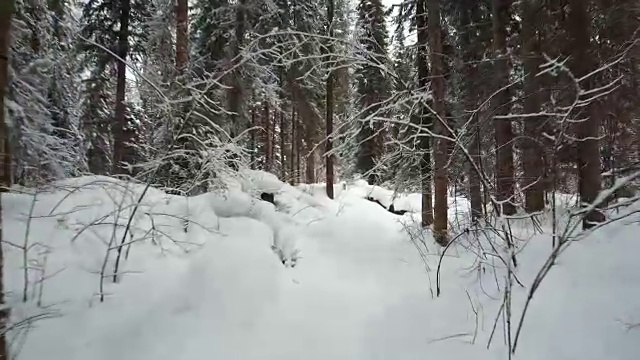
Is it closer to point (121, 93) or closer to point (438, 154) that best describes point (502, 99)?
point (438, 154)

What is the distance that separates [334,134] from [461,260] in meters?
2.68

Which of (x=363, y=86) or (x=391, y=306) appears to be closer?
(x=391, y=306)

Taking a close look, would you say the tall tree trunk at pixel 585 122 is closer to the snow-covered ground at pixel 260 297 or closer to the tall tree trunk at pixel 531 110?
the tall tree trunk at pixel 531 110

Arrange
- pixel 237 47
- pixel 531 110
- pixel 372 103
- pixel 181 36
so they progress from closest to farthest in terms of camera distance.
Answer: pixel 531 110, pixel 181 36, pixel 372 103, pixel 237 47

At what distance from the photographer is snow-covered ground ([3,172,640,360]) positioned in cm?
282

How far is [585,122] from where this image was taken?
4.86 meters

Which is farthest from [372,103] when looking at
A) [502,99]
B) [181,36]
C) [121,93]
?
[121,93]

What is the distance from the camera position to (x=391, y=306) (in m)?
3.85

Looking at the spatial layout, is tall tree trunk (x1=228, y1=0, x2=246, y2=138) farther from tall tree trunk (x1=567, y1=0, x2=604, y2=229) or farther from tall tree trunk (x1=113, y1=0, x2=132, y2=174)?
tall tree trunk (x1=567, y1=0, x2=604, y2=229)

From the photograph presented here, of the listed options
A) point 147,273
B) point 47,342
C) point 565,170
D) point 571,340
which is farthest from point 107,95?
point 571,340

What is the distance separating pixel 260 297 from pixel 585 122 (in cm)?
433

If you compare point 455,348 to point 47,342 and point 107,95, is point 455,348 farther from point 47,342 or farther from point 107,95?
point 107,95

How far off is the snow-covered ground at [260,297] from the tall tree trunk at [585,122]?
0.97 m

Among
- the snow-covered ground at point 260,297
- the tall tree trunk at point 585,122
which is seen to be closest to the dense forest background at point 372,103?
the tall tree trunk at point 585,122
